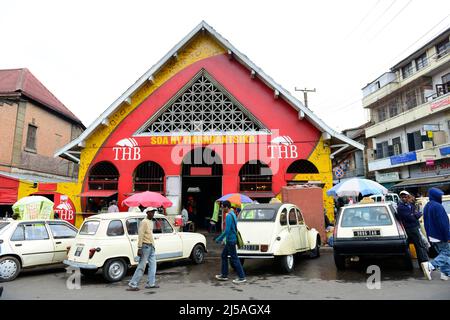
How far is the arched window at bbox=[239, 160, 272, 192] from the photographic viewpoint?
602 inches

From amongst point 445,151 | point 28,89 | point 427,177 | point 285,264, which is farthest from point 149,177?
point 427,177

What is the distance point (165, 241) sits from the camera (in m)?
9.15

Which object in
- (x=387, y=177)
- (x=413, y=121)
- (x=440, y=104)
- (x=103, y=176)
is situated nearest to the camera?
(x=103, y=176)

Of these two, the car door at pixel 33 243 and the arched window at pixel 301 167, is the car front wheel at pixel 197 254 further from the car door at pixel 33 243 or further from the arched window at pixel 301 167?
the arched window at pixel 301 167

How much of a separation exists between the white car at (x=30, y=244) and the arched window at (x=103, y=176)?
20.3ft

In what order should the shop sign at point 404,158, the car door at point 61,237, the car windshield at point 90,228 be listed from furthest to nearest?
the shop sign at point 404,158 < the car door at point 61,237 < the car windshield at point 90,228

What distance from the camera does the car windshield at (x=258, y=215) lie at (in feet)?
29.3

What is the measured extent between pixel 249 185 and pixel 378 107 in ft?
87.3

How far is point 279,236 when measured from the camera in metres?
8.45

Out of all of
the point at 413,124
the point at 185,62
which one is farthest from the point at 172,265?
the point at 413,124

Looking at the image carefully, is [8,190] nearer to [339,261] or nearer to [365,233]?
[339,261]

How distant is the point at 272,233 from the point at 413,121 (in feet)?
86.5

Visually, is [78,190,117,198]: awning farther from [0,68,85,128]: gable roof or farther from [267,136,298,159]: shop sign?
[0,68,85,128]: gable roof

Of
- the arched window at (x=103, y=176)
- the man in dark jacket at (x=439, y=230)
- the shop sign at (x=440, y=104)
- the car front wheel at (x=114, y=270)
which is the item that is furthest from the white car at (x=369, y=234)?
the shop sign at (x=440, y=104)
